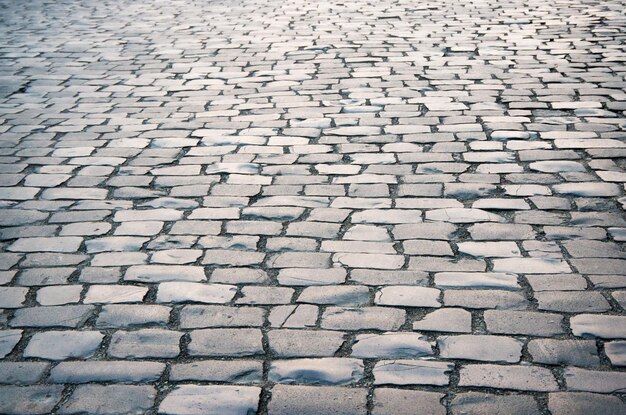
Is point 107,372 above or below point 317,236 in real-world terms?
above

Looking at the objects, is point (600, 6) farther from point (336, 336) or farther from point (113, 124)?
point (336, 336)

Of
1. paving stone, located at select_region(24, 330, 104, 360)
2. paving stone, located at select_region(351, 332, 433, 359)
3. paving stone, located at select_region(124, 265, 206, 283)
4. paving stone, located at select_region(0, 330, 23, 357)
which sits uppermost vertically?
paving stone, located at select_region(0, 330, 23, 357)

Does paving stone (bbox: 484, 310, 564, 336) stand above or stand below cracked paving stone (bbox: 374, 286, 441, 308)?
below

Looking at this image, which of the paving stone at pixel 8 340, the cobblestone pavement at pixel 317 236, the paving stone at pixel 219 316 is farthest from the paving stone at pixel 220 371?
the paving stone at pixel 8 340

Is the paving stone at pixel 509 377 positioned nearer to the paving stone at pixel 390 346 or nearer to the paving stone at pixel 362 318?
the paving stone at pixel 390 346

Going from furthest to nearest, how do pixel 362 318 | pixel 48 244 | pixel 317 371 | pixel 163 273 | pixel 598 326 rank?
pixel 48 244 → pixel 163 273 → pixel 362 318 → pixel 598 326 → pixel 317 371

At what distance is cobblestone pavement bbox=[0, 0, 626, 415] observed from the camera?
2.61m

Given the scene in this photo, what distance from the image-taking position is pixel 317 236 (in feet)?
12.2

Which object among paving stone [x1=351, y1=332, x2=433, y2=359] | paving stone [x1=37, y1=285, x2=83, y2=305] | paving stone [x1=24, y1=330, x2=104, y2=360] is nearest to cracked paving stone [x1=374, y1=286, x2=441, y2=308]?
paving stone [x1=351, y1=332, x2=433, y2=359]

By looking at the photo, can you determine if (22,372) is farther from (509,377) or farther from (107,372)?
(509,377)

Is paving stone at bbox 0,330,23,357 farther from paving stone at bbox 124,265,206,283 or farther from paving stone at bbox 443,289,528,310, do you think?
paving stone at bbox 443,289,528,310

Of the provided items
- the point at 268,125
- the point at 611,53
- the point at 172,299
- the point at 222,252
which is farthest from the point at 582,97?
the point at 172,299

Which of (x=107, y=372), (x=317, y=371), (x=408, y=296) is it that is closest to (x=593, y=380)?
(x=408, y=296)

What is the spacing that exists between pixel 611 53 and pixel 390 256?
202 inches
